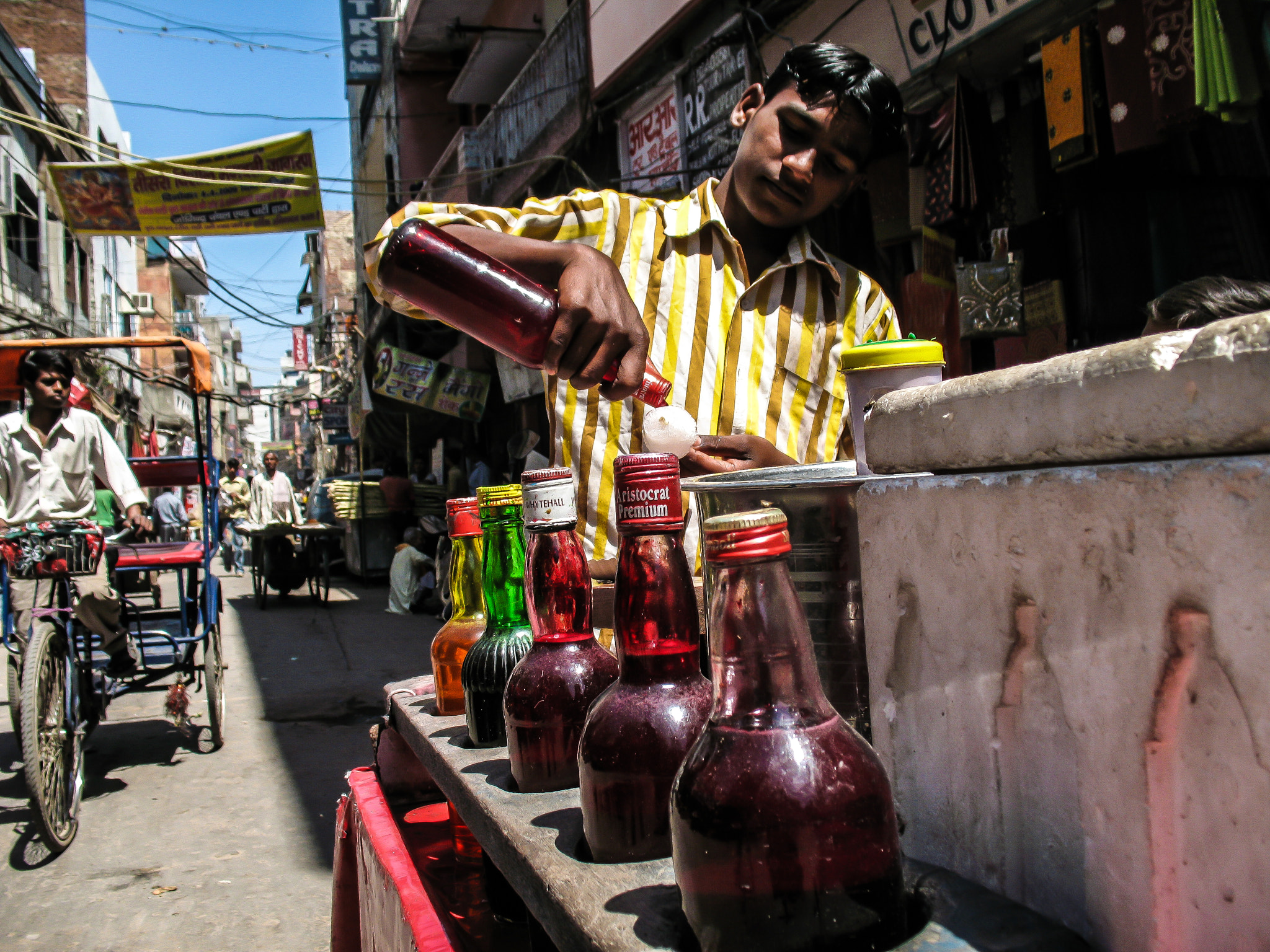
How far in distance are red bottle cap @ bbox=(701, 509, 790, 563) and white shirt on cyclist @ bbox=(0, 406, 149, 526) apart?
15.8ft

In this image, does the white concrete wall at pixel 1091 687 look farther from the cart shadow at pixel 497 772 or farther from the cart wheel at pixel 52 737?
the cart wheel at pixel 52 737

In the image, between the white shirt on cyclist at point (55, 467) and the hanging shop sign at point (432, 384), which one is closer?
the white shirt on cyclist at point (55, 467)

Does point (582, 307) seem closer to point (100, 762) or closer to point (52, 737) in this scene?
point (52, 737)

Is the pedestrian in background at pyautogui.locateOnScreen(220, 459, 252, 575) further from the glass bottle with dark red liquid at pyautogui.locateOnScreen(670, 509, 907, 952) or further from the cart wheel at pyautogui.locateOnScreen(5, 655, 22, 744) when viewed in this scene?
the glass bottle with dark red liquid at pyautogui.locateOnScreen(670, 509, 907, 952)

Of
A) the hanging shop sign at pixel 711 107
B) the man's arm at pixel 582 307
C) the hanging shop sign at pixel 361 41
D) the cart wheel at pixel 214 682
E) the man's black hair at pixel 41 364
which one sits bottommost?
the cart wheel at pixel 214 682

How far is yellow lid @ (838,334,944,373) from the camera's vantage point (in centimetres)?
85

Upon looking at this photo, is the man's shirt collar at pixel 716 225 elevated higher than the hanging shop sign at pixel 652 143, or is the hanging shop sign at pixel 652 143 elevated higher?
the hanging shop sign at pixel 652 143

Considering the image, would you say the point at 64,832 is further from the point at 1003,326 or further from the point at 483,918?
the point at 1003,326

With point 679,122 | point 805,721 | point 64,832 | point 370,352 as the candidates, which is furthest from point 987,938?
point 370,352

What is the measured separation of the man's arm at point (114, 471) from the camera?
4949 millimetres

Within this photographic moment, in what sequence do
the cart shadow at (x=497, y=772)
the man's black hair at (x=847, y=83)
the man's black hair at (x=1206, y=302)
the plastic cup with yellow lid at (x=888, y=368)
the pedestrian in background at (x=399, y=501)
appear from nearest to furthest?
the plastic cup with yellow lid at (x=888, y=368) < the cart shadow at (x=497, y=772) < the man's black hair at (x=847, y=83) < the man's black hair at (x=1206, y=302) < the pedestrian in background at (x=399, y=501)

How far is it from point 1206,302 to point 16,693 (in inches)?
186

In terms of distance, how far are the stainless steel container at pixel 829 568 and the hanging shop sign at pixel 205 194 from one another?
10501 mm

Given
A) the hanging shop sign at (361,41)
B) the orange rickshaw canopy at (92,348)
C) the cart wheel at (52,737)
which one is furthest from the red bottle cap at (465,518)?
the hanging shop sign at (361,41)
